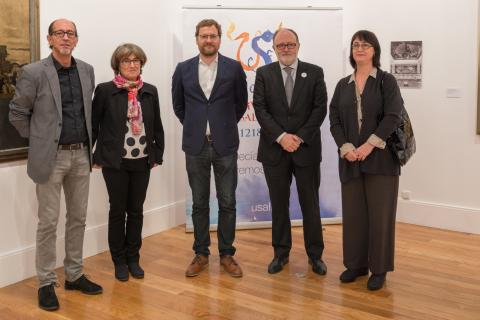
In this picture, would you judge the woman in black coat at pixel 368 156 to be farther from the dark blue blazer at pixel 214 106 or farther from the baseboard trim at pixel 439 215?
the baseboard trim at pixel 439 215

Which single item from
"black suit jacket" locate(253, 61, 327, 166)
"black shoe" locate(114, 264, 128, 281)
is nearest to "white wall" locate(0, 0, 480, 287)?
"black shoe" locate(114, 264, 128, 281)

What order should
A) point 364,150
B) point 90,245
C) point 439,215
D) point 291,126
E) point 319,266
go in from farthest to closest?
point 439,215
point 90,245
point 319,266
point 291,126
point 364,150

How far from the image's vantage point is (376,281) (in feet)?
11.4

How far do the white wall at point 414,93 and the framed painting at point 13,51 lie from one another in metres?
0.67

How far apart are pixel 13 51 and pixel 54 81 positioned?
0.53 meters

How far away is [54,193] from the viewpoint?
322 cm

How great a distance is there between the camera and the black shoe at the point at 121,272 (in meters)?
3.63

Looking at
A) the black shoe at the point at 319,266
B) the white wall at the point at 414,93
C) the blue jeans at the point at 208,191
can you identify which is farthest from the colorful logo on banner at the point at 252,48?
the black shoe at the point at 319,266

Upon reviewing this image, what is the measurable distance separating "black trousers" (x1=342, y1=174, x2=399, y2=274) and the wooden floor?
0.18 m

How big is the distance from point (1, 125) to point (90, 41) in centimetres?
104

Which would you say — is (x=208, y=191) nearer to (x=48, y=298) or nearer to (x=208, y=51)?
(x=208, y=51)

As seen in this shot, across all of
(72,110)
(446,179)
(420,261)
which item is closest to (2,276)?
(72,110)

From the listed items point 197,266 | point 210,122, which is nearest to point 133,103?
point 210,122

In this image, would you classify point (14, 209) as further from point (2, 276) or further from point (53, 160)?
point (53, 160)
